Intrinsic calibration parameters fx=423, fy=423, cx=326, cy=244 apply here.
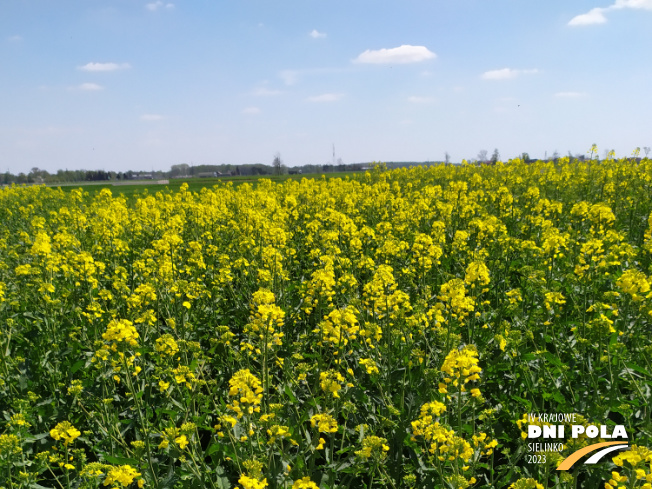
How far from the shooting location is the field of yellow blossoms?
2.65 meters

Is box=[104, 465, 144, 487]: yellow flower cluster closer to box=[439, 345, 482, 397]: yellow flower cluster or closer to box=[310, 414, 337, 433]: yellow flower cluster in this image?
box=[310, 414, 337, 433]: yellow flower cluster

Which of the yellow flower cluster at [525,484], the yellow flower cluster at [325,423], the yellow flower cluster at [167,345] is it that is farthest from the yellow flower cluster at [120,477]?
the yellow flower cluster at [525,484]

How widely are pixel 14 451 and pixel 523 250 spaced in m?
6.02

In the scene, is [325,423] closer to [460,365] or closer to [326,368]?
[460,365]

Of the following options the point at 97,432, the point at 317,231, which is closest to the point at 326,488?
the point at 97,432

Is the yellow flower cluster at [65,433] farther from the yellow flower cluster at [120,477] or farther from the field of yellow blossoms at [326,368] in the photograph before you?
the yellow flower cluster at [120,477]

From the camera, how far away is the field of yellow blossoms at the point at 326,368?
2.65 meters

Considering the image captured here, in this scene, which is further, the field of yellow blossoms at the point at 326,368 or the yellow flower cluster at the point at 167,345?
the yellow flower cluster at the point at 167,345

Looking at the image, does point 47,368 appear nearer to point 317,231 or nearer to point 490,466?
point 490,466

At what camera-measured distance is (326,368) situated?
3.95m

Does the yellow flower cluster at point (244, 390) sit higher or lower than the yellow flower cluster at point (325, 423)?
higher

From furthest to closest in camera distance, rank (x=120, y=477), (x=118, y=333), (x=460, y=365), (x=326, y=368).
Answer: (x=326, y=368) → (x=118, y=333) → (x=460, y=365) → (x=120, y=477)

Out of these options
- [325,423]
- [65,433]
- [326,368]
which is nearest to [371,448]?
[325,423]

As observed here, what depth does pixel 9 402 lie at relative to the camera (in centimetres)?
360
